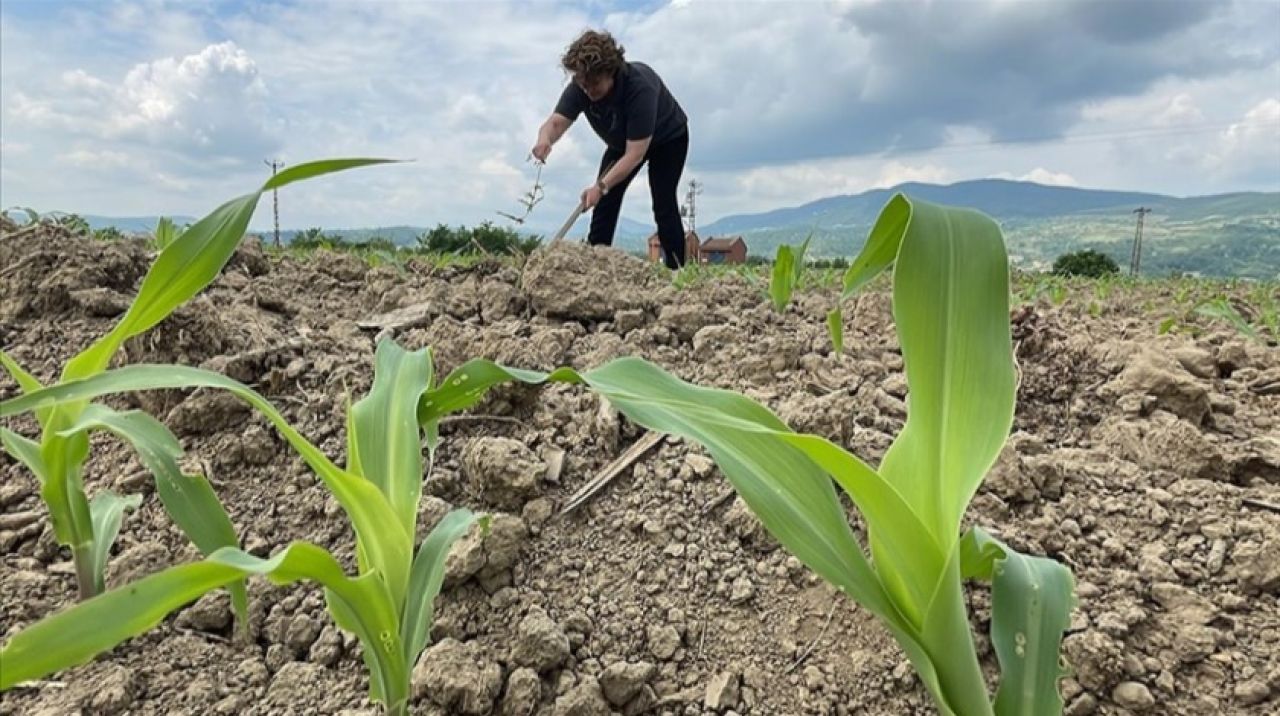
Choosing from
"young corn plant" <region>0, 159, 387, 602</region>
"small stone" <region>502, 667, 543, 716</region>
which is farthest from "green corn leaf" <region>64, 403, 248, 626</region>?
"small stone" <region>502, 667, 543, 716</region>

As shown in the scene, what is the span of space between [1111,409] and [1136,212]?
21.9m

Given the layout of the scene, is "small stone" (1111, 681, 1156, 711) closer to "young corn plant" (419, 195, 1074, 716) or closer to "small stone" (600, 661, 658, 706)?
"young corn plant" (419, 195, 1074, 716)

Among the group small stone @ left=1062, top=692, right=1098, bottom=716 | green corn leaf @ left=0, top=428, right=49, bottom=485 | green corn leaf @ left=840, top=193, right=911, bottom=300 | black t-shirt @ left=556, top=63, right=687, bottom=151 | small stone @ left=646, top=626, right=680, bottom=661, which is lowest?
small stone @ left=1062, top=692, right=1098, bottom=716

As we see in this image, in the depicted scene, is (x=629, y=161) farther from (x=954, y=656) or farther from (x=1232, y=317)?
(x=954, y=656)

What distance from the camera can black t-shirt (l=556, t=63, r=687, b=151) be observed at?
421cm

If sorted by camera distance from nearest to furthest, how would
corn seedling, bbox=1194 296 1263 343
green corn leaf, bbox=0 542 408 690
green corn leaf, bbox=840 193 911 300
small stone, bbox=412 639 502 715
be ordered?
green corn leaf, bbox=0 542 408 690 → green corn leaf, bbox=840 193 911 300 → small stone, bbox=412 639 502 715 → corn seedling, bbox=1194 296 1263 343

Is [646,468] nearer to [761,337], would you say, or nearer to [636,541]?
[636,541]

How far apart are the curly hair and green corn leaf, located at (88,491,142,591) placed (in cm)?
351

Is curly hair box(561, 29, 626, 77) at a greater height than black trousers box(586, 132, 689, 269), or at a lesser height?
greater

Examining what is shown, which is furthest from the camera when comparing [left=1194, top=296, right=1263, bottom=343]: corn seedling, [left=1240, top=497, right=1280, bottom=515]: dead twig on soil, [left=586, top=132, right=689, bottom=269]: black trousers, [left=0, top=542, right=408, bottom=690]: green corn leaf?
[left=586, top=132, right=689, bottom=269]: black trousers

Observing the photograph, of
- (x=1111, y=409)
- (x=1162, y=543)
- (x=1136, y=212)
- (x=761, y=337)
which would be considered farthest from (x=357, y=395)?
(x=1136, y=212)

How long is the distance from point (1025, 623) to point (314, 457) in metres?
0.70

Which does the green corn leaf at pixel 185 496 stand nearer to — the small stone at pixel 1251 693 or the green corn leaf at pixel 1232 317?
the small stone at pixel 1251 693

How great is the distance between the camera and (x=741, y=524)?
1.11 metres
